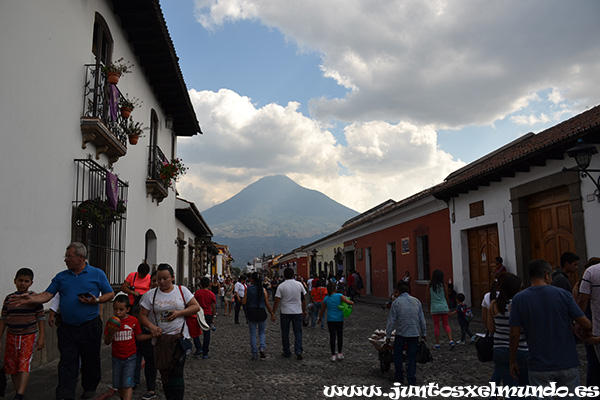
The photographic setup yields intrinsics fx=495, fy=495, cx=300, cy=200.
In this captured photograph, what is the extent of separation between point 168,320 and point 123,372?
3.01 feet

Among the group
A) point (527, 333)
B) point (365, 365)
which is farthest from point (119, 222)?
point (527, 333)

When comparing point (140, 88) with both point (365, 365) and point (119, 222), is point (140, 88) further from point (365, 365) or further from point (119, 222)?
point (365, 365)

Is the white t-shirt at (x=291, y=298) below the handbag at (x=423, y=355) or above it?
above

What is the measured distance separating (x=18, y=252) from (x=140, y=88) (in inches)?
257

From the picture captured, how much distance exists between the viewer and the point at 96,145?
8.68 metres

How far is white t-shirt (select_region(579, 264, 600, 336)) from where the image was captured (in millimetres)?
4602

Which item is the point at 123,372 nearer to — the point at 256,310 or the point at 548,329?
the point at 256,310

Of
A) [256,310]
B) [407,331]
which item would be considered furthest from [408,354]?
[256,310]

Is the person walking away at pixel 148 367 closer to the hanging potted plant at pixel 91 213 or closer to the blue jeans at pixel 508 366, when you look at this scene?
the hanging potted plant at pixel 91 213

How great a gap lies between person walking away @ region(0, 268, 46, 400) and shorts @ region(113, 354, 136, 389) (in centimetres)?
80

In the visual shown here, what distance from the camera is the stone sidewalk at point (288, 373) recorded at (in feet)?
19.7

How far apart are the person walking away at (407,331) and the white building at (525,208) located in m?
4.89

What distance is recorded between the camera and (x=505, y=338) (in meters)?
4.62

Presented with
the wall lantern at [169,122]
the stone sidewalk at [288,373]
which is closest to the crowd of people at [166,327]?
the stone sidewalk at [288,373]
